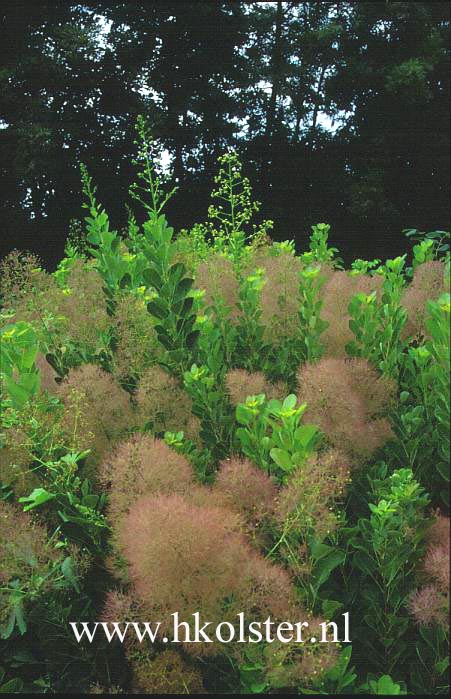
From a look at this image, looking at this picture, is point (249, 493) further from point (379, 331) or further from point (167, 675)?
point (379, 331)

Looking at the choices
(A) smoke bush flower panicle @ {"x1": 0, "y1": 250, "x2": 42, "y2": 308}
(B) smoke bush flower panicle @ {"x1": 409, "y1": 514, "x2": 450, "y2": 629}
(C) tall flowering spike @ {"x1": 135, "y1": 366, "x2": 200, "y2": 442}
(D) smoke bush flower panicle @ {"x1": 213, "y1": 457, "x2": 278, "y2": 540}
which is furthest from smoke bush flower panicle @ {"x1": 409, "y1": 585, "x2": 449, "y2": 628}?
(A) smoke bush flower panicle @ {"x1": 0, "y1": 250, "x2": 42, "y2": 308}

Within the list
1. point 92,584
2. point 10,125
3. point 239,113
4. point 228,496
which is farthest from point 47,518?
point 239,113

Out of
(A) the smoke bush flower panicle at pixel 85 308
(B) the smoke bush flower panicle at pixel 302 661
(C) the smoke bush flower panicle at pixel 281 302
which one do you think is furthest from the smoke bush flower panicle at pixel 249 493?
(A) the smoke bush flower panicle at pixel 85 308

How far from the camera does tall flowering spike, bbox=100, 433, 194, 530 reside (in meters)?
1.47

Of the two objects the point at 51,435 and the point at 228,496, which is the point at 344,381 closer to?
the point at 228,496

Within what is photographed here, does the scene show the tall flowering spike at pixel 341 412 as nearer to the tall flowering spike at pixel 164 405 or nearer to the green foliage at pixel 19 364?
the tall flowering spike at pixel 164 405

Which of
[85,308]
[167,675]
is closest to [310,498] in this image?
[167,675]

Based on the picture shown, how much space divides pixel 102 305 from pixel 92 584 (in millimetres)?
1134

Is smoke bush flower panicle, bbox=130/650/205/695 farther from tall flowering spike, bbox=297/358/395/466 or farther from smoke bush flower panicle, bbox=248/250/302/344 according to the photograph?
smoke bush flower panicle, bbox=248/250/302/344

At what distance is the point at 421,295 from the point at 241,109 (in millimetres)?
14193

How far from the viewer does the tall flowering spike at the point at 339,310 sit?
212cm

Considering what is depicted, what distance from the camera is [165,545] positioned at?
1.28 metres

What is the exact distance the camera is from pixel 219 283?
244 centimetres

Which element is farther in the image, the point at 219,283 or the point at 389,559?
the point at 219,283
